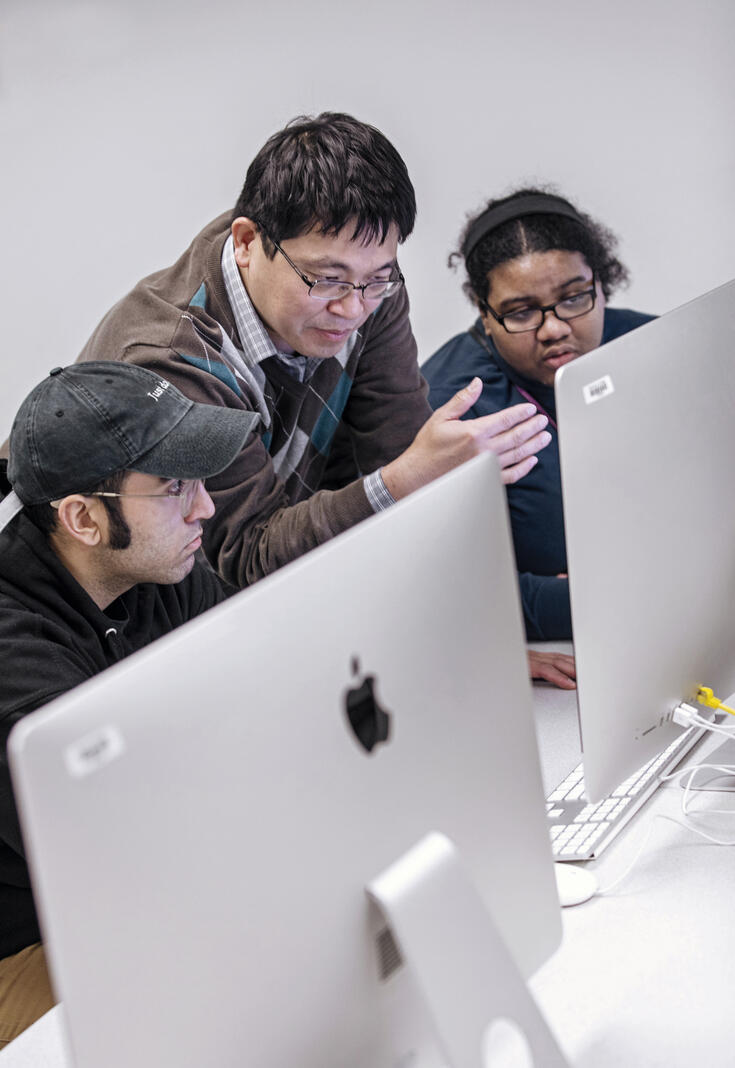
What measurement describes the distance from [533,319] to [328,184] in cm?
50

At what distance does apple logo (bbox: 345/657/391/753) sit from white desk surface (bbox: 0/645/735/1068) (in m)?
0.36

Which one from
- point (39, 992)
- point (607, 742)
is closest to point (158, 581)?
point (39, 992)

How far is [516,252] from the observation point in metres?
1.86

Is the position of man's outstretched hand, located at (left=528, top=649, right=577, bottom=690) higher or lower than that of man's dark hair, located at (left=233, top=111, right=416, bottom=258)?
lower

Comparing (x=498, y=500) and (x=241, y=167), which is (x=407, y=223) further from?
(x=241, y=167)

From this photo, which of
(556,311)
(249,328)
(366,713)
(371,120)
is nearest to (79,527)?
(249,328)

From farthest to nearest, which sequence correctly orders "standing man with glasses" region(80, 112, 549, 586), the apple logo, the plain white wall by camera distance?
the plain white wall < "standing man with glasses" region(80, 112, 549, 586) < the apple logo

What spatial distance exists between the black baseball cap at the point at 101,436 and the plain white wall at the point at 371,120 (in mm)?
1966

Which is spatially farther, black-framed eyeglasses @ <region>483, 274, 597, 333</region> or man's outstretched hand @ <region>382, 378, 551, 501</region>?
black-framed eyeglasses @ <region>483, 274, 597, 333</region>

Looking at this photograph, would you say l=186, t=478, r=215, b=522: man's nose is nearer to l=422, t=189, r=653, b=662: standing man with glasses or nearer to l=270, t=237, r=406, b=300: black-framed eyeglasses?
l=270, t=237, r=406, b=300: black-framed eyeglasses

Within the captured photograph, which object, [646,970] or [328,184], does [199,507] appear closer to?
[328,184]

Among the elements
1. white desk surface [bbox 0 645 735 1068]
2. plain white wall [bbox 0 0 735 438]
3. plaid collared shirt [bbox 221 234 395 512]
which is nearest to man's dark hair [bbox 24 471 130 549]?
plaid collared shirt [bbox 221 234 395 512]

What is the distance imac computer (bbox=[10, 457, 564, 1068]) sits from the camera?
0.57 m

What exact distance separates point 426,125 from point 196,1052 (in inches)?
111
